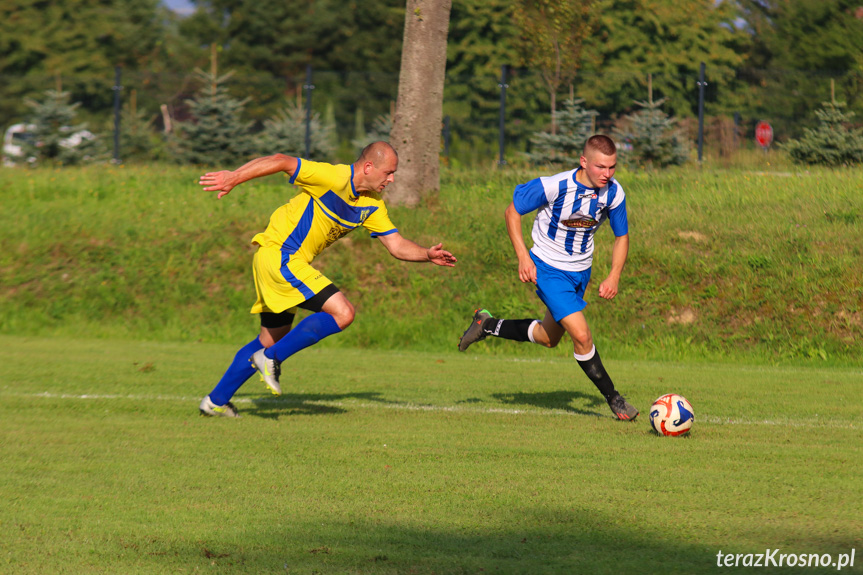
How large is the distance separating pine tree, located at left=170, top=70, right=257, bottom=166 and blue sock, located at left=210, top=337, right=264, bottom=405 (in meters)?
17.5

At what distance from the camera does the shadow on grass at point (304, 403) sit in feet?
25.5

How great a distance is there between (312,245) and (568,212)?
207 centimetres

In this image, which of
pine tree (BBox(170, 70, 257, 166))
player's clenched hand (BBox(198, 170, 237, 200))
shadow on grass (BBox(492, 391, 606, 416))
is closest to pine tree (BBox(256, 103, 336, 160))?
pine tree (BBox(170, 70, 257, 166))

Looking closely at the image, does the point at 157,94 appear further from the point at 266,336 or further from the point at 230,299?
the point at 266,336

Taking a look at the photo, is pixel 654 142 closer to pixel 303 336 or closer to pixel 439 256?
pixel 439 256

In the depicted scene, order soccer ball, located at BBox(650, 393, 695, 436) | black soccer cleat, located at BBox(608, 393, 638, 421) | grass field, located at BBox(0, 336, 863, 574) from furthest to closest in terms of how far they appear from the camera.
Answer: black soccer cleat, located at BBox(608, 393, 638, 421) < soccer ball, located at BBox(650, 393, 695, 436) < grass field, located at BBox(0, 336, 863, 574)

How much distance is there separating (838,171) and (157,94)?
23.9 metres

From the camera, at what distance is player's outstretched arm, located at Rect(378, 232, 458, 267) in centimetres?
686

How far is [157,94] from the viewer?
32812 mm

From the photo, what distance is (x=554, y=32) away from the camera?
3089cm

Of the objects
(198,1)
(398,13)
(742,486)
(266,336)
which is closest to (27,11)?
(198,1)

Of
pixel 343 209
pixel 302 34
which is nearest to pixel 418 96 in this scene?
pixel 343 209

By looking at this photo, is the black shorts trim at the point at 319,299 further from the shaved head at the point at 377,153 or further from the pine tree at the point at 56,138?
the pine tree at the point at 56,138

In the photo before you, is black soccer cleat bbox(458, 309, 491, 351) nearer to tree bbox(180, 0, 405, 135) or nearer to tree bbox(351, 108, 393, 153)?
tree bbox(351, 108, 393, 153)
